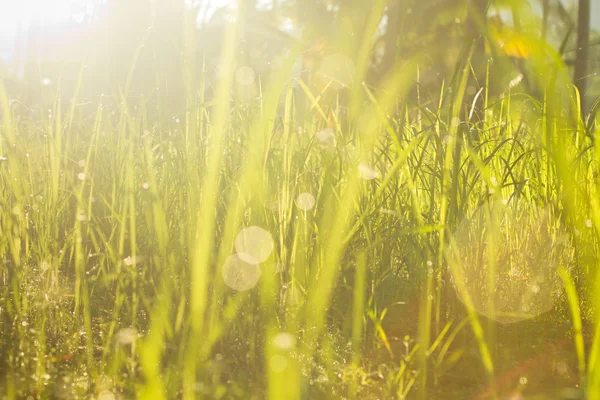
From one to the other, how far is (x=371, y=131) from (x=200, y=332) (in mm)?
431

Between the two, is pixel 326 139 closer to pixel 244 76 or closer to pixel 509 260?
pixel 244 76

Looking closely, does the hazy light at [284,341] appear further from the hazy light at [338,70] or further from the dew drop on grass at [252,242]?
the hazy light at [338,70]

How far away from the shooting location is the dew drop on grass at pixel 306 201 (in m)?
0.98

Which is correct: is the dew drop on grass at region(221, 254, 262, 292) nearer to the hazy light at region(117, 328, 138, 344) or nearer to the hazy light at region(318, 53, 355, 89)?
the hazy light at region(117, 328, 138, 344)

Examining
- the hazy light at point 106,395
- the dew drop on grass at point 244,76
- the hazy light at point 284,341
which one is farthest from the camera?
the dew drop on grass at point 244,76

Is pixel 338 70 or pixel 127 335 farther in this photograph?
pixel 338 70

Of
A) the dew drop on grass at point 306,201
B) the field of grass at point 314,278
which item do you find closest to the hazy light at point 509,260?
the field of grass at point 314,278

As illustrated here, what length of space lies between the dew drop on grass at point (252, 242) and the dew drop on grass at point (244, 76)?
32 cm

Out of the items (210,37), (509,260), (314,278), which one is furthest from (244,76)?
(210,37)

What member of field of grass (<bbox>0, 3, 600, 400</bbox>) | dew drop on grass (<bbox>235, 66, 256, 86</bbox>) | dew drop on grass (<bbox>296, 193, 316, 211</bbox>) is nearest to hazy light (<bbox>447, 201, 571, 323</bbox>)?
field of grass (<bbox>0, 3, 600, 400</bbox>)

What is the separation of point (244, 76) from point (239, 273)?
46 centimetres

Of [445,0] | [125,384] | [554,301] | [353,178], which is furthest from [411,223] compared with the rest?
[445,0]

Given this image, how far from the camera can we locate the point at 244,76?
1170 millimetres

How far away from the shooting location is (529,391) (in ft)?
2.34
